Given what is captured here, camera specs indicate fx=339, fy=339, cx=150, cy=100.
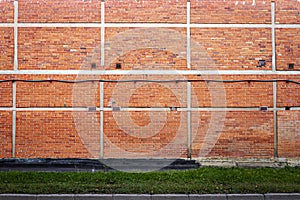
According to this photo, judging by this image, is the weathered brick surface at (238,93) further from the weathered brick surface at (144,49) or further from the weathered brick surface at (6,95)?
the weathered brick surface at (6,95)

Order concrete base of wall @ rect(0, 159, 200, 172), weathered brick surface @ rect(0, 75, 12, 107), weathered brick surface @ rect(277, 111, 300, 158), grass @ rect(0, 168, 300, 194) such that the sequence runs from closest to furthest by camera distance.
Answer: grass @ rect(0, 168, 300, 194) → concrete base of wall @ rect(0, 159, 200, 172) → weathered brick surface @ rect(0, 75, 12, 107) → weathered brick surface @ rect(277, 111, 300, 158)

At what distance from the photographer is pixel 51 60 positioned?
27.9 feet

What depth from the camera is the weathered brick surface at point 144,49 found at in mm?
8547

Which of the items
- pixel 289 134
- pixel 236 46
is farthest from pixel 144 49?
pixel 289 134

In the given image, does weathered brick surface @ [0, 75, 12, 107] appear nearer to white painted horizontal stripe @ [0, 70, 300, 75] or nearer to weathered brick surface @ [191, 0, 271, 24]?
white painted horizontal stripe @ [0, 70, 300, 75]

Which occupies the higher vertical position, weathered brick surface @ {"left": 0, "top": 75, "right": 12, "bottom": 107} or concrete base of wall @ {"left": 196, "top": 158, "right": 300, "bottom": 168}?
weathered brick surface @ {"left": 0, "top": 75, "right": 12, "bottom": 107}

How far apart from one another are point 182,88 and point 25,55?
4.02 meters

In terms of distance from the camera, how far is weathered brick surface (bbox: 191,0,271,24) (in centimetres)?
861

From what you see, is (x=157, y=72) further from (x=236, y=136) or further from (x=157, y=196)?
(x=157, y=196)

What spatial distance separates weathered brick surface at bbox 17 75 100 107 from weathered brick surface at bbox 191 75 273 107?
2615 millimetres

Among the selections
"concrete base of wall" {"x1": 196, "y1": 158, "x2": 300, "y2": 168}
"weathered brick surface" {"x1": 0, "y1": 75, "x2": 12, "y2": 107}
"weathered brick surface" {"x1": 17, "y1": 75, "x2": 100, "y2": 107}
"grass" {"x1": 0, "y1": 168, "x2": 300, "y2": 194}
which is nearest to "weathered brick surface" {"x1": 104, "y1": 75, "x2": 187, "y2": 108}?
"weathered brick surface" {"x1": 17, "y1": 75, "x2": 100, "y2": 107}

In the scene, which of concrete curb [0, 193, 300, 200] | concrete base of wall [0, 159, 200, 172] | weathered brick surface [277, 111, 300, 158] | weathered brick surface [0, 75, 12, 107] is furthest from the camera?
weathered brick surface [277, 111, 300, 158]

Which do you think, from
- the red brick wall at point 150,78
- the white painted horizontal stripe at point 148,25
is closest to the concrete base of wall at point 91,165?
the red brick wall at point 150,78

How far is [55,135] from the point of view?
844cm
